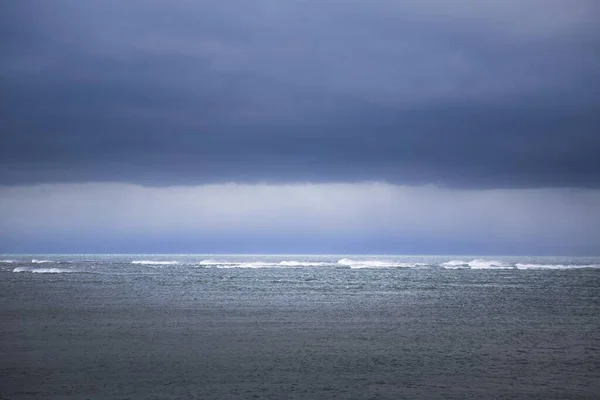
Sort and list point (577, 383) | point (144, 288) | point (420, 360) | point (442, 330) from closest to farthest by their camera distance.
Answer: point (577, 383), point (420, 360), point (442, 330), point (144, 288)

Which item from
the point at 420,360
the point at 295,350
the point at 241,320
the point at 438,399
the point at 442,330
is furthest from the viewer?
the point at 241,320

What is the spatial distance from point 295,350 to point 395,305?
23.5 meters

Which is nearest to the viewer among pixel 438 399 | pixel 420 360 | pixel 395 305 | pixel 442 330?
pixel 438 399

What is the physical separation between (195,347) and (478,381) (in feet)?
44.3

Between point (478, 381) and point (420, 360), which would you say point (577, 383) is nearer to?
point (478, 381)

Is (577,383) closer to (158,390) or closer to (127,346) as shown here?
(158,390)

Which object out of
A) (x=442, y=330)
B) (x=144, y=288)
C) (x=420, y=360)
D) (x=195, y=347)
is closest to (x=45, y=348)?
(x=195, y=347)

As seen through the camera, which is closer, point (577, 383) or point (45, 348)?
point (577, 383)

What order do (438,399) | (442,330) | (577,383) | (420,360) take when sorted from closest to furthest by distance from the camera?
(438,399), (577,383), (420,360), (442,330)

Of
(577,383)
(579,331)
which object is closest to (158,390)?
(577,383)

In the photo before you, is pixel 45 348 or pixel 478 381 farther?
pixel 45 348

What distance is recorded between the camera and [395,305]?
2021 inches

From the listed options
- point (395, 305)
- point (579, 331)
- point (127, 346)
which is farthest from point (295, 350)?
point (395, 305)

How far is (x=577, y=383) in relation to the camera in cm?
2336
